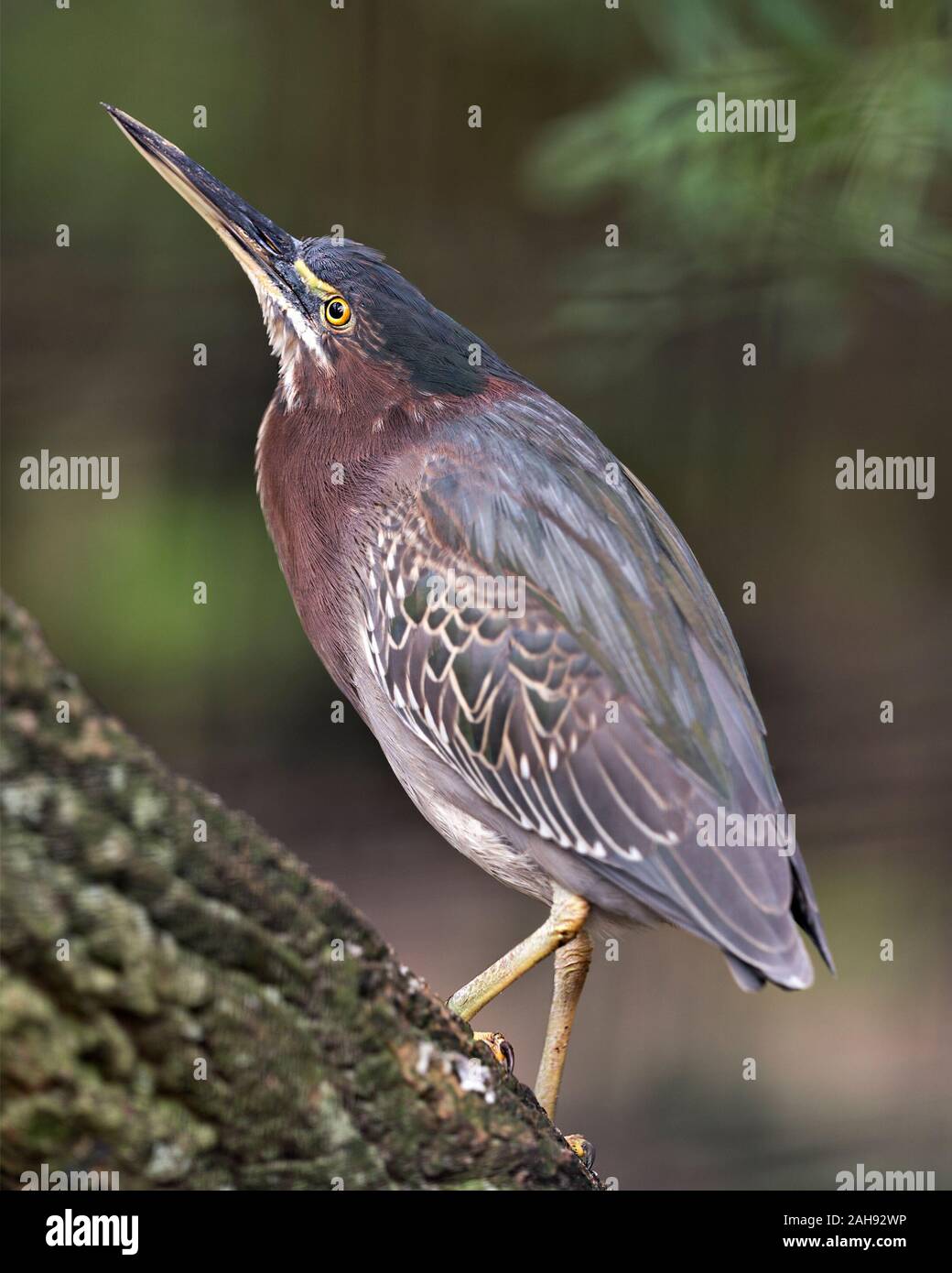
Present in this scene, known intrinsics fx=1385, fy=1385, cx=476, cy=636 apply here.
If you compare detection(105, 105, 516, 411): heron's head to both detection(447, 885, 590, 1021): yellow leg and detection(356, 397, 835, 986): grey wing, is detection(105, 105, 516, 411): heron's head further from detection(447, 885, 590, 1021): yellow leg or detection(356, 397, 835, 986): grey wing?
detection(447, 885, 590, 1021): yellow leg

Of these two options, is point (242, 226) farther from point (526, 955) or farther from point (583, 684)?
point (526, 955)

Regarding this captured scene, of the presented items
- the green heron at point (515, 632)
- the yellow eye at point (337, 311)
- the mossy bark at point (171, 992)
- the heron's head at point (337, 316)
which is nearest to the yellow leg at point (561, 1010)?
the green heron at point (515, 632)

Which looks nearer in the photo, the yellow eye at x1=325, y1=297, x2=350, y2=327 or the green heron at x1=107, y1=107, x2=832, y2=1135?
the green heron at x1=107, y1=107, x2=832, y2=1135

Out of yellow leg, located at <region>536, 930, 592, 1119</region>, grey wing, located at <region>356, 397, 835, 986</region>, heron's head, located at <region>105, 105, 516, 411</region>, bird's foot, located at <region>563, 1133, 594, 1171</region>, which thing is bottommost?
bird's foot, located at <region>563, 1133, 594, 1171</region>

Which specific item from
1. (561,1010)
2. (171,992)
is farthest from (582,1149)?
(171,992)

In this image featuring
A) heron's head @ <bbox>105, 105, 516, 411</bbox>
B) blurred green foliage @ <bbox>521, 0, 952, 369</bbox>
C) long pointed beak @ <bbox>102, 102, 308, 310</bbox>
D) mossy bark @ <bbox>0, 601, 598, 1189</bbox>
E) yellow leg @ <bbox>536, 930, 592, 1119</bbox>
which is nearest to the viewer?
mossy bark @ <bbox>0, 601, 598, 1189</bbox>

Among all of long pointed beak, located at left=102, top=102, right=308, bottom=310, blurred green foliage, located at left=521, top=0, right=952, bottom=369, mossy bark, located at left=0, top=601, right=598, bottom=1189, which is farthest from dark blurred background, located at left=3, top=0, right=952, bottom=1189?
mossy bark, located at left=0, top=601, right=598, bottom=1189

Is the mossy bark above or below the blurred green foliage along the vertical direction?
below
